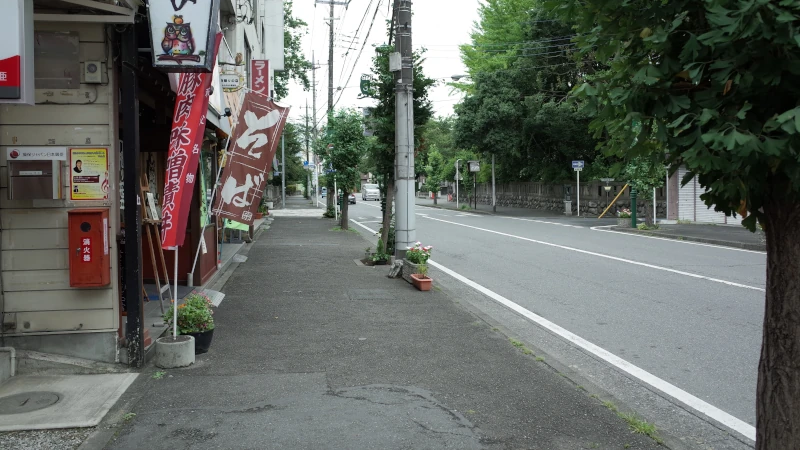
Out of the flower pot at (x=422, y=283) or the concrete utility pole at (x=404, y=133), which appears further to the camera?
the concrete utility pole at (x=404, y=133)

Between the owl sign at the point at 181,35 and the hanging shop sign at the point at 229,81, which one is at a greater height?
the hanging shop sign at the point at 229,81

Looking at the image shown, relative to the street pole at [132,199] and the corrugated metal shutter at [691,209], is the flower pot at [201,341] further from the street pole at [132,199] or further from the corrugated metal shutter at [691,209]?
the corrugated metal shutter at [691,209]

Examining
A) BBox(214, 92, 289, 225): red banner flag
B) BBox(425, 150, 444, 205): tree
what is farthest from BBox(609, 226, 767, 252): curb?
BBox(425, 150, 444, 205): tree

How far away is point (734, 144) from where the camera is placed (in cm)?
251

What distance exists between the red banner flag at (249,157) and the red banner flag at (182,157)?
82.5 inches

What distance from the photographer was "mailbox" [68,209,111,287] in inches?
231

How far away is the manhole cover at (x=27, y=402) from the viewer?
5.07 m

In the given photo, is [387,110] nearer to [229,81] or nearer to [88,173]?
[229,81]

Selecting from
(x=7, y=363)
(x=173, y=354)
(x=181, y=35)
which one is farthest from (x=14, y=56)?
(x=173, y=354)

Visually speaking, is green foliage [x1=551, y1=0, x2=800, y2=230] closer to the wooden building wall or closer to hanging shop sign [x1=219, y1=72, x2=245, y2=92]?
the wooden building wall

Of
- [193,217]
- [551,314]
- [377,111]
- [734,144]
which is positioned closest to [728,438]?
[734,144]

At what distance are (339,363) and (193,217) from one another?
591cm

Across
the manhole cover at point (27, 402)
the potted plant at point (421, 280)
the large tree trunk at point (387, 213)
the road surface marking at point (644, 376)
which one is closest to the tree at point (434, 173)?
the large tree trunk at point (387, 213)

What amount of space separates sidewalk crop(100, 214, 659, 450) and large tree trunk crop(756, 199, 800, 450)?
60.0 inches
